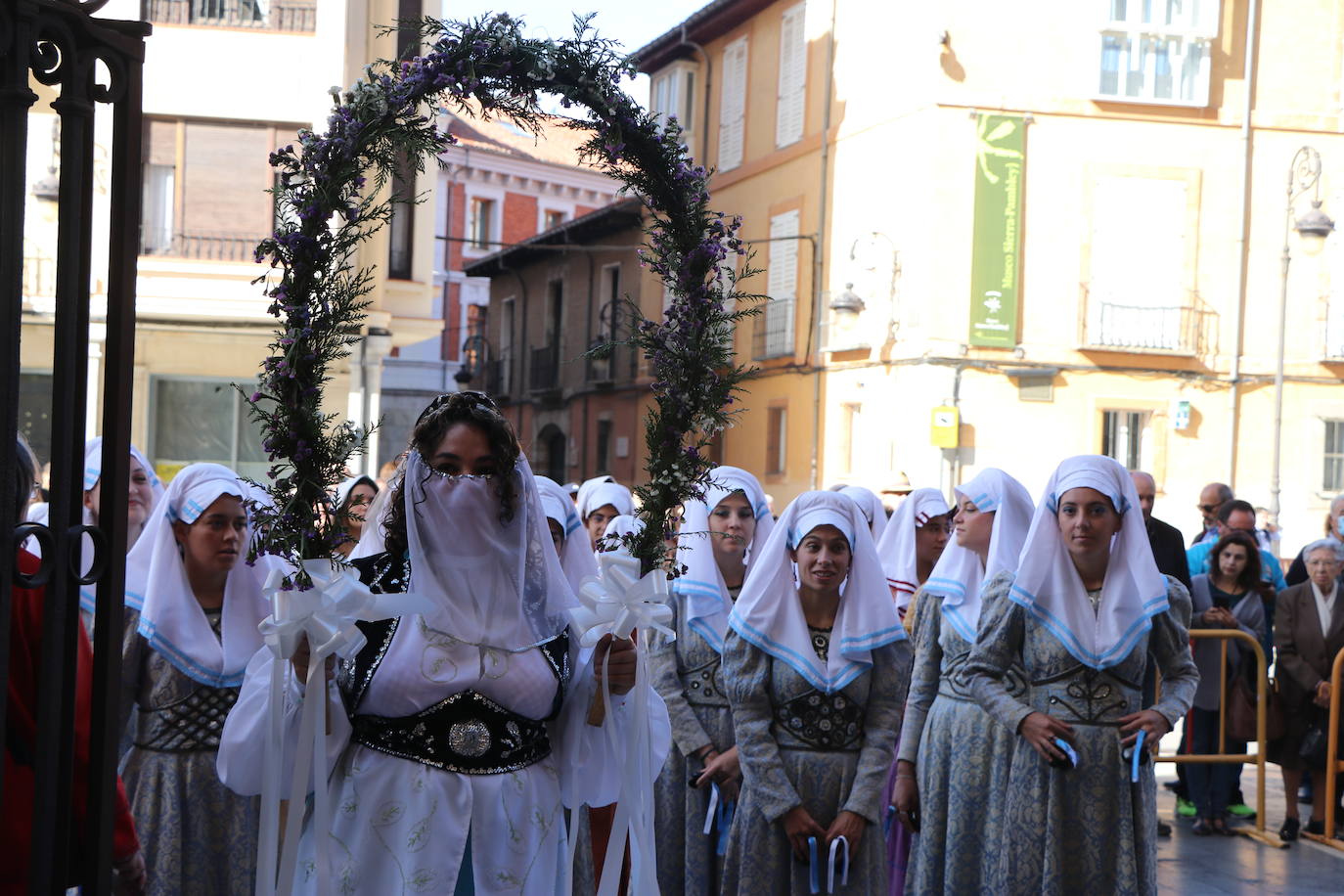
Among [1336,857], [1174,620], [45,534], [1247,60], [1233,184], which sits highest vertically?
[1247,60]

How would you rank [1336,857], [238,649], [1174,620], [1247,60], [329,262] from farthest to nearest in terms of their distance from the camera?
1. [1247,60]
2. [1336,857]
3. [1174,620]
4. [238,649]
5. [329,262]

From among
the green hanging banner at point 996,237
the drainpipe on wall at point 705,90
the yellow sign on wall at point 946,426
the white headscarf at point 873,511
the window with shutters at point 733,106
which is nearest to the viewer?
the white headscarf at point 873,511

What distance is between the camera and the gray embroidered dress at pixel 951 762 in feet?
18.6

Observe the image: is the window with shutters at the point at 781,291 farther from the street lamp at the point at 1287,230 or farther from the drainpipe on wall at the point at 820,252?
the street lamp at the point at 1287,230

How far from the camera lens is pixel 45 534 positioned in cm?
279

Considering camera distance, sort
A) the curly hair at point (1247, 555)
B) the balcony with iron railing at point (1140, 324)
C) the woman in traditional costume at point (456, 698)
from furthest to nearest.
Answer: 1. the balcony with iron railing at point (1140, 324)
2. the curly hair at point (1247, 555)
3. the woman in traditional costume at point (456, 698)

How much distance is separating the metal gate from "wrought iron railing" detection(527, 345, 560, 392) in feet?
110

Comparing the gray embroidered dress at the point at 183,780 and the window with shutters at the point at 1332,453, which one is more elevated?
the window with shutters at the point at 1332,453

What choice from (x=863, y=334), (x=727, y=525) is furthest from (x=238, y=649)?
(x=863, y=334)

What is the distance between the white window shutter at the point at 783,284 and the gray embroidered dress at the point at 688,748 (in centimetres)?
2019

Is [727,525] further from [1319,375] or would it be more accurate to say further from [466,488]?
[1319,375]

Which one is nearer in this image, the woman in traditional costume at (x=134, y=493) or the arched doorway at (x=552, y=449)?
the woman in traditional costume at (x=134, y=493)

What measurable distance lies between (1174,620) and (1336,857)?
4154mm

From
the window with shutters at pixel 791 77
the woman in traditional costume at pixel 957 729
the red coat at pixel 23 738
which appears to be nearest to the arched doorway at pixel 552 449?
the window with shutters at pixel 791 77
